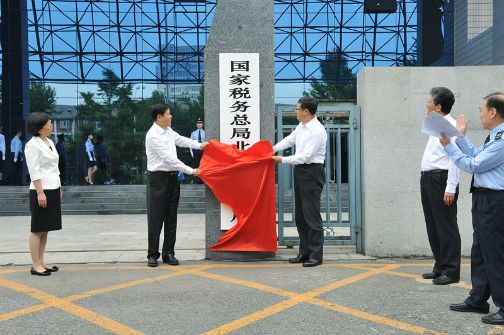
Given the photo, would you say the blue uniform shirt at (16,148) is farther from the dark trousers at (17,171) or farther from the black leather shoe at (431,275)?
the black leather shoe at (431,275)

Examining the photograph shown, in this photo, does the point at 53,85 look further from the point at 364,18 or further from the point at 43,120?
the point at 43,120

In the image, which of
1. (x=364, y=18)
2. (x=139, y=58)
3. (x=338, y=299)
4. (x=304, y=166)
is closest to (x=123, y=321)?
(x=338, y=299)

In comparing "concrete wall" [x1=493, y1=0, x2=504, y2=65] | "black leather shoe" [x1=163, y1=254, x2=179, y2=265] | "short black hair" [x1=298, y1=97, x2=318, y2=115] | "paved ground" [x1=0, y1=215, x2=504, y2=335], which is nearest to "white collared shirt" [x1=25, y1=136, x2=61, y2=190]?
"paved ground" [x1=0, y1=215, x2=504, y2=335]

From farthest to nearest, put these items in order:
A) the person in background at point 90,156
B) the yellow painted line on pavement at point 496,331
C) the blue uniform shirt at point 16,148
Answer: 1. the blue uniform shirt at point 16,148
2. the person in background at point 90,156
3. the yellow painted line on pavement at point 496,331

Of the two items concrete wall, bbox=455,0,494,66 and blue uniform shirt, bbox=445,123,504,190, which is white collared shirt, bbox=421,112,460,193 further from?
concrete wall, bbox=455,0,494,66

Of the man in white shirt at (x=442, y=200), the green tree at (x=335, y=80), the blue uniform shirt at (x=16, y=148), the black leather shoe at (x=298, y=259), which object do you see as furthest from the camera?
the green tree at (x=335, y=80)

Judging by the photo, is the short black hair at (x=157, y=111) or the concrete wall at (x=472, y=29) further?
the concrete wall at (x=472, y=29)

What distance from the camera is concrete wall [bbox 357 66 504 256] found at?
604cm

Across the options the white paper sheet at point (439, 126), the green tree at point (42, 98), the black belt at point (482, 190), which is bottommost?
the black belt at point (482, 190)

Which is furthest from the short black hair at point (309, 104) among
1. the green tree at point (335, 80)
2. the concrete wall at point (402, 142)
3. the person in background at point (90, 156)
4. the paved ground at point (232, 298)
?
the green tree at point (335, 80)

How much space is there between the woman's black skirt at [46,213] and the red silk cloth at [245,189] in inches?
63.1

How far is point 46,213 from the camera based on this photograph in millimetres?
5336

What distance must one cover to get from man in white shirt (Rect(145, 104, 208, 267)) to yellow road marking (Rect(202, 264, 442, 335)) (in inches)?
31.8

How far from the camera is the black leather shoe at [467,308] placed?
3.86 m
